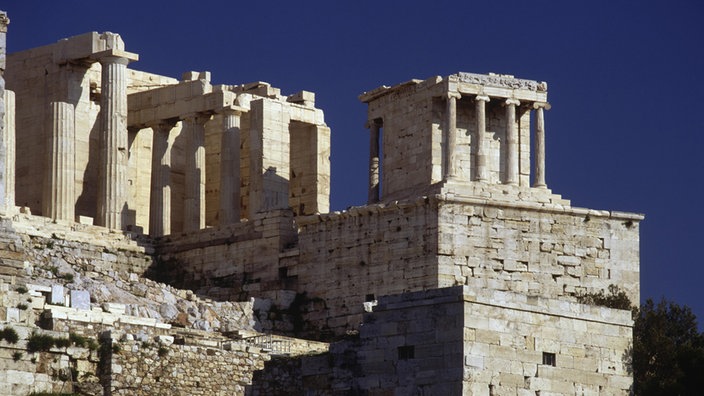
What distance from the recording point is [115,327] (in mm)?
63250

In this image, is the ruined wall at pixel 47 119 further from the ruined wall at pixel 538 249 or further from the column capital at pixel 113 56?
the ruined wall at pixel 538 249

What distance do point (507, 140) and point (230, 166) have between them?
35.6 ft

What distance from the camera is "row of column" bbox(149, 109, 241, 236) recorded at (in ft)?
279

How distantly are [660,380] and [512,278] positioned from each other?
1131cm

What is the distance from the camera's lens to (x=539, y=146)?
78.4m

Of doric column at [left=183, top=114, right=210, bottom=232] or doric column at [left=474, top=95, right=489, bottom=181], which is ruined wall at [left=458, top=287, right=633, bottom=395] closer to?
doric column at [left=474, top=95, right=489, bottom=181]

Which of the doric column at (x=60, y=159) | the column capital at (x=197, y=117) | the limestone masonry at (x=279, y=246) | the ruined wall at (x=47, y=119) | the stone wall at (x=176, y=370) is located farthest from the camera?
the column capital at (x=197, y=117)

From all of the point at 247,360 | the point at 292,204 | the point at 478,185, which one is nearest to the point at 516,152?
the point at 478,185

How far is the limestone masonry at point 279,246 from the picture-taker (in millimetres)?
57750

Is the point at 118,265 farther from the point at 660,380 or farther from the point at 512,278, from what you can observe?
the point at 660,380

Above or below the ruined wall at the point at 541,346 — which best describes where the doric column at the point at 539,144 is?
above

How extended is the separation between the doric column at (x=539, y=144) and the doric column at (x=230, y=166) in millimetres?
10433

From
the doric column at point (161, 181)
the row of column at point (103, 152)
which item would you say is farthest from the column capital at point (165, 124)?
the row of column at point (103, 152)

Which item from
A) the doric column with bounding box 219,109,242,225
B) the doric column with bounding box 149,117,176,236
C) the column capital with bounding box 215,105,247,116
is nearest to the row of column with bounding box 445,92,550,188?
the doric column with bounding box 219,109,242,225
